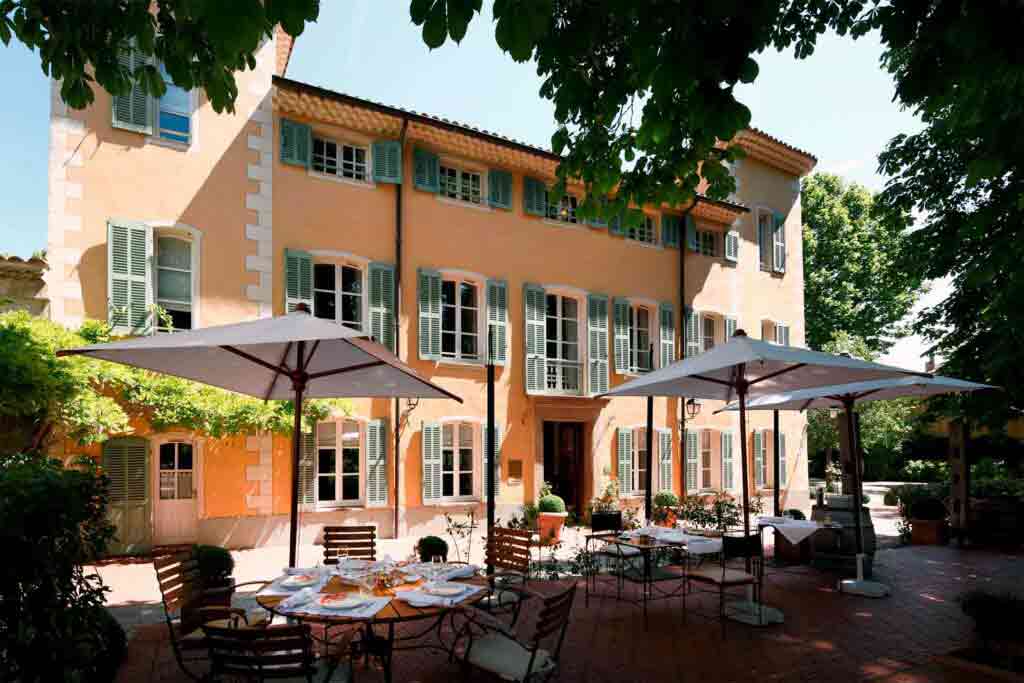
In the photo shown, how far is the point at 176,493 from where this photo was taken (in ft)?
36.2

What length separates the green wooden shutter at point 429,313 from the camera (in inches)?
521

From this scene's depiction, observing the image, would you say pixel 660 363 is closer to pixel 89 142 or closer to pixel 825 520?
pixel 825 520

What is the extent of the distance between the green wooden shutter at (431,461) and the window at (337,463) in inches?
48.8

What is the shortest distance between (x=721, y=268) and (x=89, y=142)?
14438 millimetres

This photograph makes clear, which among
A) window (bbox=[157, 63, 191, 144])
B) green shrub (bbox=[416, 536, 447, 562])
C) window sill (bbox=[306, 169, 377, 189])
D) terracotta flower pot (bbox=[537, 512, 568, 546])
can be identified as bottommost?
terracotta flower pot (bbox=[537, 512, 568, 546])

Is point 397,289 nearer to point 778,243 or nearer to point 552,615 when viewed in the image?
point 552,615

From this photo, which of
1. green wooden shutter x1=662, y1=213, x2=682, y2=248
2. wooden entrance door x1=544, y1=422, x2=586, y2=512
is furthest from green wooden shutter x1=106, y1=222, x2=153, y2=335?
green wooden shutter x1=662, y1=213, x2=682, y2=248

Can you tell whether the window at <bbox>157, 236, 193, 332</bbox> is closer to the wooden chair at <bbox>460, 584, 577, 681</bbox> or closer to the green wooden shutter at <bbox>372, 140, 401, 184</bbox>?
the green wooden shutter at <bbox>372, 140, 401, 184</bbox>

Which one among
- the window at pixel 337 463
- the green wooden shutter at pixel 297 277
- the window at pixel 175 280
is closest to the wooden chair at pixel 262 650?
the window at pixel 175 280

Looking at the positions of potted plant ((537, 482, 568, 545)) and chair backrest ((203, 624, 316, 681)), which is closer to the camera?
chair backrest ((203, 624, 316, 681))

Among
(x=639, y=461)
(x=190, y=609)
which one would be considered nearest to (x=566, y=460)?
(x=639, y=461)

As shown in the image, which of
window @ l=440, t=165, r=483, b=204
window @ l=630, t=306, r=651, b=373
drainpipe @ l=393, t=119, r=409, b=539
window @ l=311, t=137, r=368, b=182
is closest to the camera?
drainpipe @ l=393, t=119, r=409, b=539

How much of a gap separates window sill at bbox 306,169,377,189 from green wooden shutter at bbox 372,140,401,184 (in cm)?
16

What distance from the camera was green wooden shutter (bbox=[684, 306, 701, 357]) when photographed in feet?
57.3
